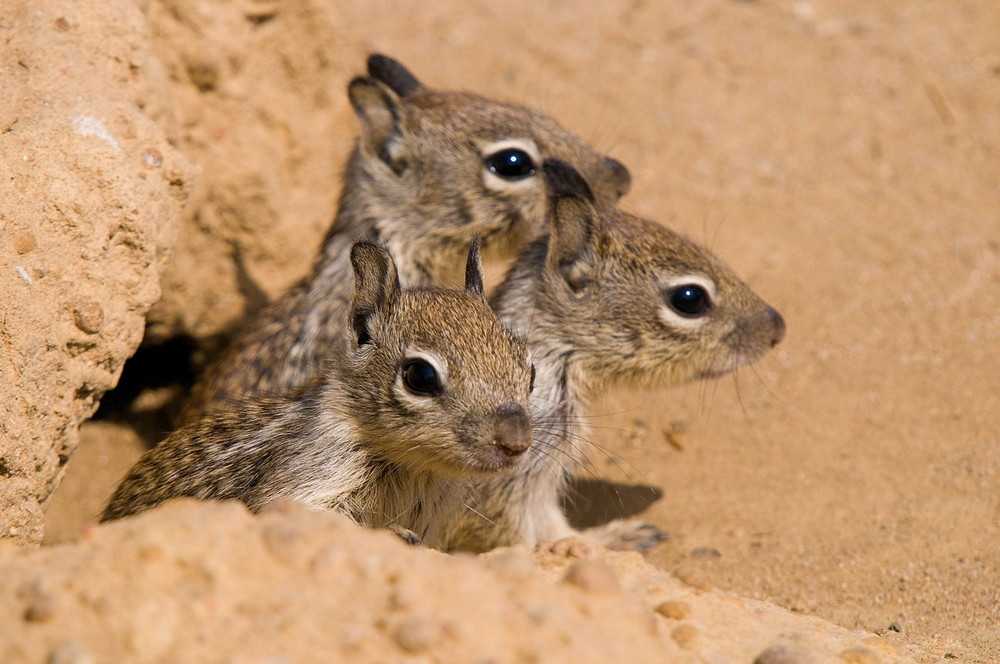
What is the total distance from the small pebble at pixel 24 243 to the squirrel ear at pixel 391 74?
3.23 m

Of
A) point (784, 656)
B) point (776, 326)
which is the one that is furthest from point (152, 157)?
point (784, 656)

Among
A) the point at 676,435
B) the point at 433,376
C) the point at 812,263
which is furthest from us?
the point at 812,263

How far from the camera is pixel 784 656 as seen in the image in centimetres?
341

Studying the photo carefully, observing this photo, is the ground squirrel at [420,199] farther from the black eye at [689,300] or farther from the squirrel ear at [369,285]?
the squirrel ear at [369,285]

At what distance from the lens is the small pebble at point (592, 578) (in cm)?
338

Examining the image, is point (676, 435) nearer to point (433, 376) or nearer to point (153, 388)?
point (433, 376)

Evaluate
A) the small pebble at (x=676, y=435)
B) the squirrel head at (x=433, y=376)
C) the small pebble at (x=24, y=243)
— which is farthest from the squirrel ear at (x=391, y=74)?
the small pebble at (x=24, y=243)

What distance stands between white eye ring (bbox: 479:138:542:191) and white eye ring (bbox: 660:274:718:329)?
4.41ft

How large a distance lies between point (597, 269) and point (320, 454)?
196 cm

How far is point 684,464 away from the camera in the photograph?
6949 millimetres

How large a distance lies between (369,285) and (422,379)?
2.01 feet

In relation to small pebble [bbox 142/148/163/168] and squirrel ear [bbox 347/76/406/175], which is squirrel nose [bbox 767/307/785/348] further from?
small pebble [bbox 142/148/163/168]

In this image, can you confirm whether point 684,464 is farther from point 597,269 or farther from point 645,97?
point 645,97

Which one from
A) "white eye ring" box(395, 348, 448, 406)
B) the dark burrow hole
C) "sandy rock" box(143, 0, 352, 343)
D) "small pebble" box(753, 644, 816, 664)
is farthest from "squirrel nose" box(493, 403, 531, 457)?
the dark burrow hole
